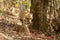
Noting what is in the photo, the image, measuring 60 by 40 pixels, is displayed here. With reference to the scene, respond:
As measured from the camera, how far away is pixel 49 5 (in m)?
6.58

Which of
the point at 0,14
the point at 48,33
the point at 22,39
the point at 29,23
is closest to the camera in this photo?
the point at 22,39

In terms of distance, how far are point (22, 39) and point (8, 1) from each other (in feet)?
14.9

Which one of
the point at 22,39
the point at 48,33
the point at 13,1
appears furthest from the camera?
the point at 13,1

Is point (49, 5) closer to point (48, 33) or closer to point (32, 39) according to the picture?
point (48, 33)

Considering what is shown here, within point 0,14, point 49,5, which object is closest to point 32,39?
point 49,5

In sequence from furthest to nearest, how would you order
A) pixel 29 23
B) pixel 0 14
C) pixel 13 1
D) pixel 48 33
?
pixel 13 1 → pixel 0 14 → pixel 29 23 → pixel 48 33

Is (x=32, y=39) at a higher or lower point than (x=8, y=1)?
lower

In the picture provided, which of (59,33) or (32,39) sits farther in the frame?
(59,33)

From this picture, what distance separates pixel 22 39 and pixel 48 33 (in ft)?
3.28

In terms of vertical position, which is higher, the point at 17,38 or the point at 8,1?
the point at 8,1

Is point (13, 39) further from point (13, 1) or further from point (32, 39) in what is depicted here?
point (13, 1)

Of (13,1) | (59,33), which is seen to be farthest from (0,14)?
(59,33)

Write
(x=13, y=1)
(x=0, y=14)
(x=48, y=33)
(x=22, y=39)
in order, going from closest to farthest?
(x=22, y=39), (x=48, y=33), (x=0, y=14), (x=13, y=1)

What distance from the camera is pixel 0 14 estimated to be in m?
8.48
